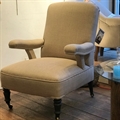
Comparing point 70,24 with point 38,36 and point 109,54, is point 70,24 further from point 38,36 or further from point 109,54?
point 109,54

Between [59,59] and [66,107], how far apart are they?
0.45 meters

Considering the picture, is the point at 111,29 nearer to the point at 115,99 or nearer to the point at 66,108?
the point at 66,108

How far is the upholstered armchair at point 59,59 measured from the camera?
1777mm

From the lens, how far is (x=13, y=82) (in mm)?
1936

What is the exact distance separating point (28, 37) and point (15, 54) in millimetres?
263

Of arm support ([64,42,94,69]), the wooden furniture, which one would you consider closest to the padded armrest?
arm support ([64,42,94,69])

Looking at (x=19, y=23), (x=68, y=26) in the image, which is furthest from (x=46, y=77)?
(x=19, y=23)

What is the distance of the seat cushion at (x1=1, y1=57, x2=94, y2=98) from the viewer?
1.75m

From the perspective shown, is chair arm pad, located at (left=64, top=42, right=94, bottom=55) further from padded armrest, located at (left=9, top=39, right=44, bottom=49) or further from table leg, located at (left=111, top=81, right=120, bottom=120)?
padded armrest, located at (left=9, top=39, right=44, bottom=49)

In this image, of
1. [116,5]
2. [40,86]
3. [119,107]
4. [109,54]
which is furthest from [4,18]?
[116,5]

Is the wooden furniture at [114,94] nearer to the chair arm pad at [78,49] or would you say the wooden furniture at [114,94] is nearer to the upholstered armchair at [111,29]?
the chair arm pad at [78,49]

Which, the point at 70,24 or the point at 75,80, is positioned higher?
the point at 70,24

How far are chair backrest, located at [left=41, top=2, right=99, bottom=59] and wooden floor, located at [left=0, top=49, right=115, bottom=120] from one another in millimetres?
454

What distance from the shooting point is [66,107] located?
7.17 feet
